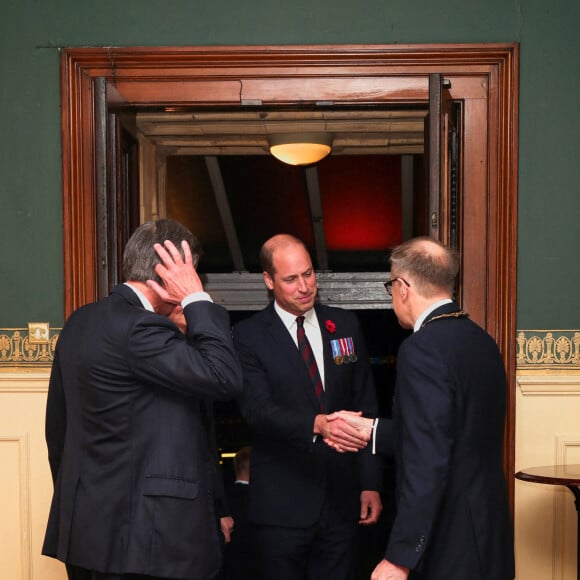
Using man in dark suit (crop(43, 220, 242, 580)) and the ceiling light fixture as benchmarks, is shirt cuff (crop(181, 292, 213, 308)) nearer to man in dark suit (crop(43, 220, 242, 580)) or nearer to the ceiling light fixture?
man in dark suit (crop(43, 220, 242, 580))

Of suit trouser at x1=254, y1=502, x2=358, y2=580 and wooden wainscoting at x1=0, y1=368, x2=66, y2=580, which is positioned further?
wooden wainscoting at x1=0, y1=368, x2=66, y2=580

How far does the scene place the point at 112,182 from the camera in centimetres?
337

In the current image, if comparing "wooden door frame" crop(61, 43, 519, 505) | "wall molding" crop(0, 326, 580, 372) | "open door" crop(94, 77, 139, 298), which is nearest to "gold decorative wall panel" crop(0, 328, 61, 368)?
"wooden door frame" crop(61, 43, 519, 505)

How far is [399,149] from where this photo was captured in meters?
6.61

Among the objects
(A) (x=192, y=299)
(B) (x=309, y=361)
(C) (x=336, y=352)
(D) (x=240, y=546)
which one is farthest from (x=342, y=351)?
(D) (x=240, y=546)

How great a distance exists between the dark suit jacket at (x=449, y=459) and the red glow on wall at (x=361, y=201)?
16.8 ft

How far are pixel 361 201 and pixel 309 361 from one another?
4.43 meters

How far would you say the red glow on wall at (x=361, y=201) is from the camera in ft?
24.3

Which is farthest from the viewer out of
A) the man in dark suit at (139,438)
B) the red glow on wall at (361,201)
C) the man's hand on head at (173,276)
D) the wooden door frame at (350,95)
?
the red glow on wall at (361,201)

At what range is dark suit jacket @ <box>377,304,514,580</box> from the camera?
2270mm

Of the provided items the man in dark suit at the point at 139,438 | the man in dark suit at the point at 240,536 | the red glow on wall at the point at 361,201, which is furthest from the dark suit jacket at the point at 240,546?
the red glow on wall at the point at 361,201

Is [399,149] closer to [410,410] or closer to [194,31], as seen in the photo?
[194,31]

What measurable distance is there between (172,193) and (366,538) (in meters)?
3.66

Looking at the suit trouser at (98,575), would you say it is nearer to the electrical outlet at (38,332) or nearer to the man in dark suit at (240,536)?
the electrical outlet at (38,332)
